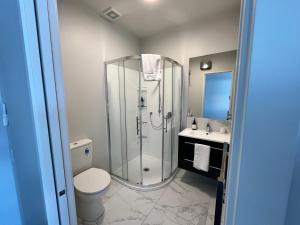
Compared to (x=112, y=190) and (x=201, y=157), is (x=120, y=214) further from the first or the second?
(x=201, y=157)

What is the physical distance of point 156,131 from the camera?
301cm

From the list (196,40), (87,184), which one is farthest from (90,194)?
(196,40)

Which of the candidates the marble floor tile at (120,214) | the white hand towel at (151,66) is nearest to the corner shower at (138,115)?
the white hand towel at (151,66)

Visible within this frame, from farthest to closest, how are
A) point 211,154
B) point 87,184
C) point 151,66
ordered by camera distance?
point 151,66 < point 211,154 < point 87,184

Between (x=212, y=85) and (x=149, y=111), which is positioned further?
(x=149, y=111)

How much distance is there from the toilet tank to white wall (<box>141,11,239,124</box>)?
5.69 feet

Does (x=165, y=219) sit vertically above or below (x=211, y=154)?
below

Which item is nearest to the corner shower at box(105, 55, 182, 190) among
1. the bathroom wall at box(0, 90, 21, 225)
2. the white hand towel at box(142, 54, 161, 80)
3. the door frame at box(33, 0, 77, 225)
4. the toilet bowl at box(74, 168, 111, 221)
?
the white hand towel at box(142, 54, 161, 80)

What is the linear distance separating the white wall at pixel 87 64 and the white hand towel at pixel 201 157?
1492mm

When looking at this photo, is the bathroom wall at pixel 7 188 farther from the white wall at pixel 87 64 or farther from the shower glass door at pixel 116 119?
the shower glass door at pixel 116 119

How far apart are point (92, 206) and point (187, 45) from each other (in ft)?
8.88

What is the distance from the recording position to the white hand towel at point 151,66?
7.14ft

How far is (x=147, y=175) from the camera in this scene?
2.51 m

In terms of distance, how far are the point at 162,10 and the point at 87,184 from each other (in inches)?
97.0
